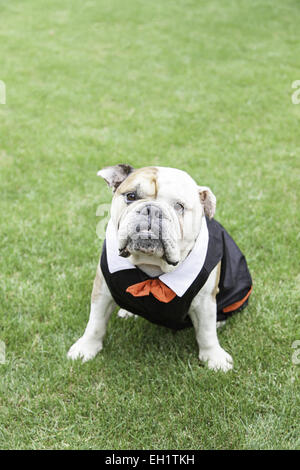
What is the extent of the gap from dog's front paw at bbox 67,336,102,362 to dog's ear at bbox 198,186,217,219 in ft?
3.85

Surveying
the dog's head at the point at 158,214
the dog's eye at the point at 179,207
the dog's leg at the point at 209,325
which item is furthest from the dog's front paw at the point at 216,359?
the dog's eye at the point at 179,207

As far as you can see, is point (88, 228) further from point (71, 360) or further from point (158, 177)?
point (158, 177)

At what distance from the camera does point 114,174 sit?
252cm

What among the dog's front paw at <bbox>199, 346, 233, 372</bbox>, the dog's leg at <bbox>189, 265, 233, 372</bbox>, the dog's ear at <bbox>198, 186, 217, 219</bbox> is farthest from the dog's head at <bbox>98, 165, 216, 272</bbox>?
the dog's front paw at <bbox>199, 346, 233, 372</bbox>

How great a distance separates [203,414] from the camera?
2564mm

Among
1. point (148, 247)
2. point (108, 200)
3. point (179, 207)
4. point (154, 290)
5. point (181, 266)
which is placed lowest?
point (108, 200)

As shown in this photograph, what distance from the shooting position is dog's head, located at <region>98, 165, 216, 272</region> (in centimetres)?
214

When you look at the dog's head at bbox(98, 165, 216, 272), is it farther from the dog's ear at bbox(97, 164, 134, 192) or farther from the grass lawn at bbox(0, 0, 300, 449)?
the grass lawn at bbox(0, 0, 300, 449)

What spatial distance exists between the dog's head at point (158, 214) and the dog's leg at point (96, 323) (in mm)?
395

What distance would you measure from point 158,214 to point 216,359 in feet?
3.97

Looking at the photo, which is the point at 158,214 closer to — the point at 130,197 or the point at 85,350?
the point at 130,197

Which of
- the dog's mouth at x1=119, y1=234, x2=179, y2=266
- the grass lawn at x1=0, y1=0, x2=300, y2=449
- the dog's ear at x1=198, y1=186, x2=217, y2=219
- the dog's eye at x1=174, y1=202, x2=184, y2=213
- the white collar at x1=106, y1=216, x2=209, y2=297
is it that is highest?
the dog's eye at x1=174, y1=202, x2=184, y2=213

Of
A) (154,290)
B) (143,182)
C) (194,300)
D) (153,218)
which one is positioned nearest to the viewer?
(153,218)

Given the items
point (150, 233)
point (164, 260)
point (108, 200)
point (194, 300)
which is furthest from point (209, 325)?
point (108, 200)
